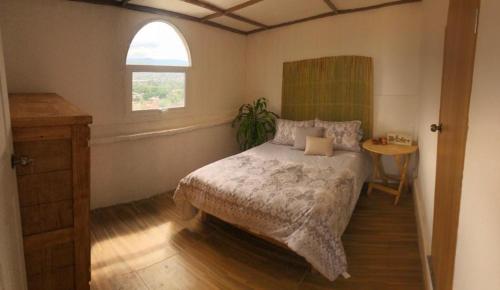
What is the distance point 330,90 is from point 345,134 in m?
0.73

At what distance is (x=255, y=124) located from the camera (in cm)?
457

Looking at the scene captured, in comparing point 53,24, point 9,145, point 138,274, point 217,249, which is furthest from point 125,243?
point 53,24

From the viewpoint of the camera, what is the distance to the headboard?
12.7 ft

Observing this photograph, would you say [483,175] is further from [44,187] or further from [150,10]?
[150,10]

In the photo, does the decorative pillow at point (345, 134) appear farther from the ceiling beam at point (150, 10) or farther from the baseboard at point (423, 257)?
the ceiling beam at point (150, 10)

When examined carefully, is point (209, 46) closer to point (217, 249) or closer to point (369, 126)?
point (369, 126)

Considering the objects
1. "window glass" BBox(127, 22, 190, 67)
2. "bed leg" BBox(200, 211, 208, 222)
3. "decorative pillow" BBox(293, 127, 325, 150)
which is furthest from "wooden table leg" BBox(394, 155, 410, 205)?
"window glass" BBox(127, 22, 190, 67)

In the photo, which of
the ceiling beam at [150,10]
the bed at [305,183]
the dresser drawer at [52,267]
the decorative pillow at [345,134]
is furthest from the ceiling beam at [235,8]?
the dresser drawer at [52,267]

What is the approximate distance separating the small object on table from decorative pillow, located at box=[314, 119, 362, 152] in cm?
14

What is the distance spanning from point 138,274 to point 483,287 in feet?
6.78

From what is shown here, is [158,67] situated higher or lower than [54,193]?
higher

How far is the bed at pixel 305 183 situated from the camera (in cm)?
213

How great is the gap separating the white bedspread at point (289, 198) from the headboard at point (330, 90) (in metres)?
0.84

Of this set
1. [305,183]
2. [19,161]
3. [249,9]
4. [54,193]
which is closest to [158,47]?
[249,9]
